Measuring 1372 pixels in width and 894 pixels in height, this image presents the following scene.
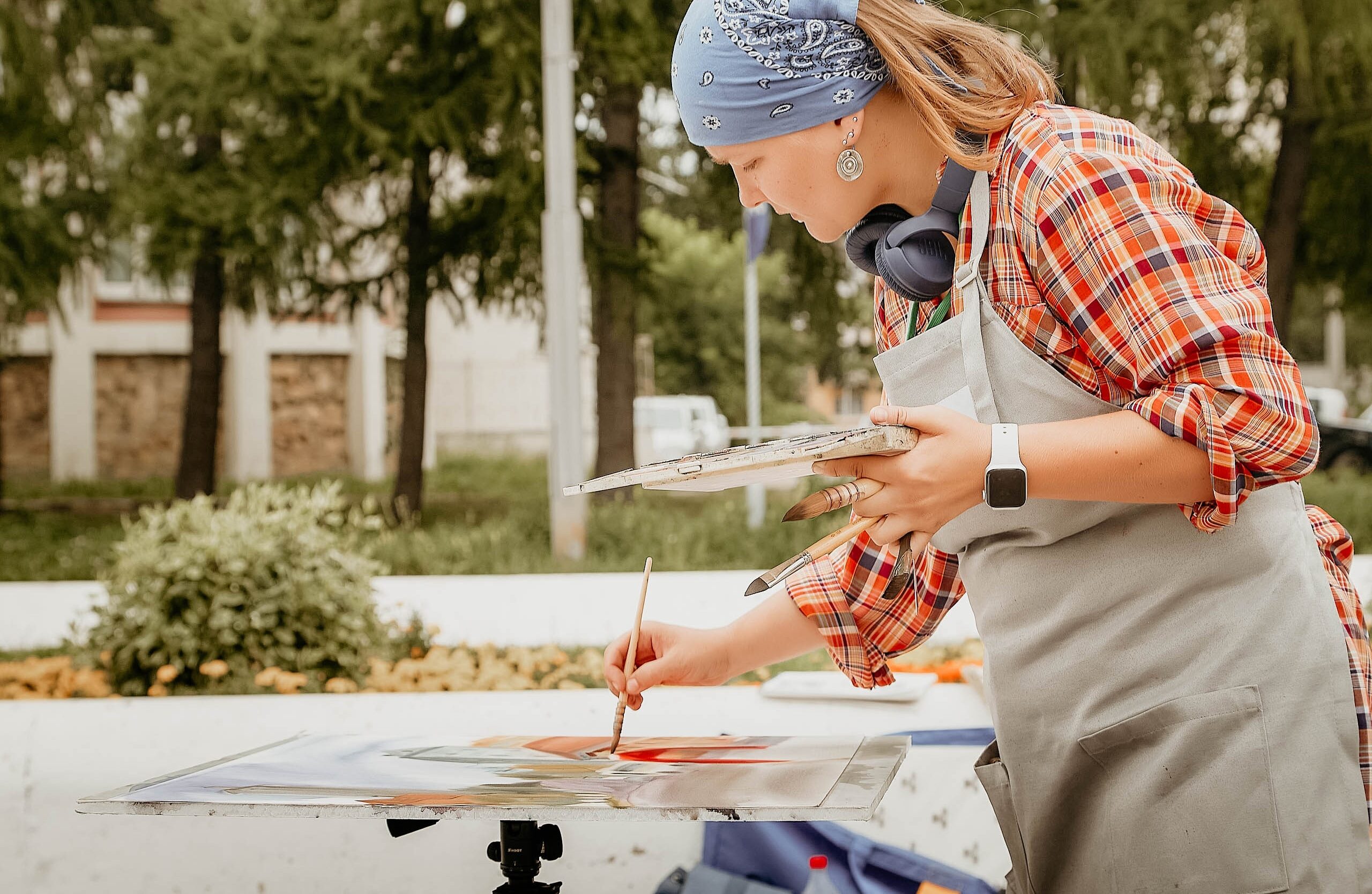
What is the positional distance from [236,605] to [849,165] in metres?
3.29

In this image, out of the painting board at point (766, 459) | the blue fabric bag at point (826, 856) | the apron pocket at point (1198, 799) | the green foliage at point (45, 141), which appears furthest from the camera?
the green foliage at point (45, 141)

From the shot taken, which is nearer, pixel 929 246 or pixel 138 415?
pixel 929 246

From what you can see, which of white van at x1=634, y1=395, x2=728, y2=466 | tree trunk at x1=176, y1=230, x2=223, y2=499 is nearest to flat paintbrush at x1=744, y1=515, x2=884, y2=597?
tree trunk at x1=176, y1=230, x2=223, y2=499

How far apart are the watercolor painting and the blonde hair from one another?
675 millimetres

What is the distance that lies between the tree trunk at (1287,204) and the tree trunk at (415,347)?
7076 mm

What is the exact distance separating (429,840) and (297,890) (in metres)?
0.27

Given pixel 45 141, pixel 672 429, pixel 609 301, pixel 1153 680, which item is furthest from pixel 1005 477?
pixel 672 429

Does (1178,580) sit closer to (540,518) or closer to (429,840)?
(429,840)

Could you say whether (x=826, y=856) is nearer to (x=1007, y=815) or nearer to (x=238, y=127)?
(x=1007, y=815)

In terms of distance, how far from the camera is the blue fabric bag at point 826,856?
2.09 m

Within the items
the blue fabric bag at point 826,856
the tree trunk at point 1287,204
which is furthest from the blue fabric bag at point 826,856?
the tree trunk at point 1287,204

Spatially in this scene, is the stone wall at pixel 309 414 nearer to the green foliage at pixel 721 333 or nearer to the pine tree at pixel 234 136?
the pine tree at pixel 234 136

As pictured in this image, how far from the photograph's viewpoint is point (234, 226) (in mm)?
9703

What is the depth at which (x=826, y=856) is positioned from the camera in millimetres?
2133
